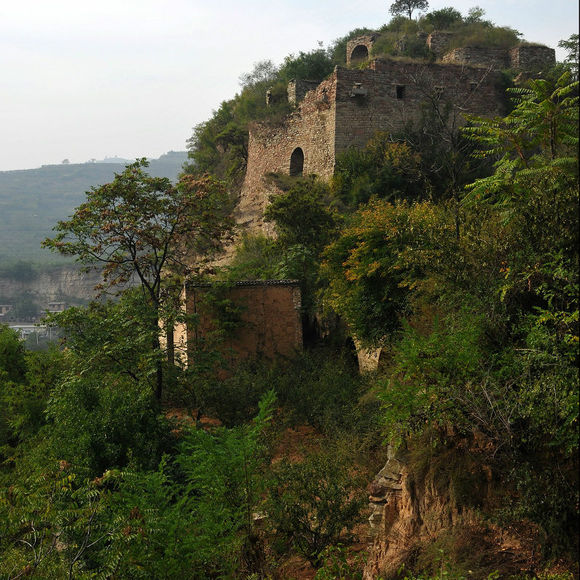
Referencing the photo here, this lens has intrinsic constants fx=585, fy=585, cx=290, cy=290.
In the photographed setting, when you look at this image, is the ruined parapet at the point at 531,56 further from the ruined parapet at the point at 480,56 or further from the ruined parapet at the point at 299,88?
the ruined parapet at the point at 299,88

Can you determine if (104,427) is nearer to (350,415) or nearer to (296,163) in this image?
(350,415)

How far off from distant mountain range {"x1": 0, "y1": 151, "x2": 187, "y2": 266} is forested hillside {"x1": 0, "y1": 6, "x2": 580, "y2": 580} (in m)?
59.7

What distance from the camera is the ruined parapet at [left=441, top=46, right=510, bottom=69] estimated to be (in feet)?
71.2

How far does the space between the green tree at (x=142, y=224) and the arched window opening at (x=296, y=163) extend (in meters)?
10.2

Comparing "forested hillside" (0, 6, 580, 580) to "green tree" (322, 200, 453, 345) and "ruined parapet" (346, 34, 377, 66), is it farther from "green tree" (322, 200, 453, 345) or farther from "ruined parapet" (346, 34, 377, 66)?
"ruined parapet" (346, 34, 377, 66)

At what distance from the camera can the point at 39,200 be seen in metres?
104

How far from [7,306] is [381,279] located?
5681cm

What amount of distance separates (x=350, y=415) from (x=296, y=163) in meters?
13.9

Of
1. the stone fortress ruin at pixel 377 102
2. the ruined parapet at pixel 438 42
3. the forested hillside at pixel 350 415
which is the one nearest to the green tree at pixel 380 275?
the forested hillside at pixel 350 415

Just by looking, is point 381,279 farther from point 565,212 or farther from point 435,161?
point 435,161

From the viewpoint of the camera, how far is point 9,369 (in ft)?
45.9

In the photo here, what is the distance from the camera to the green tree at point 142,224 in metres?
10.8

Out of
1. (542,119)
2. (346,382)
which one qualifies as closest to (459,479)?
(542,119)

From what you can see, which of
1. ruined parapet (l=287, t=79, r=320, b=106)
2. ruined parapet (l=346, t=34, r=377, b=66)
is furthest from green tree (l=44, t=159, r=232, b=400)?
ruined parapet (l=346, t=34, r=377, b=66)
